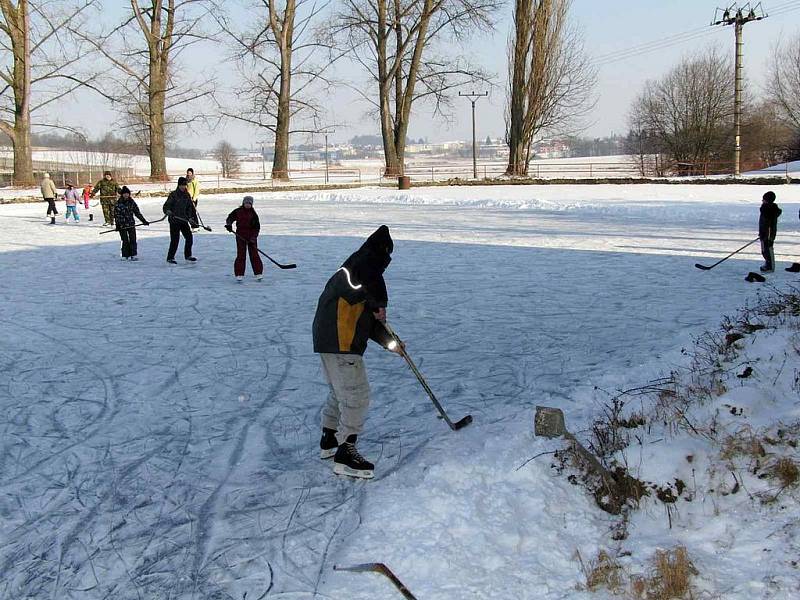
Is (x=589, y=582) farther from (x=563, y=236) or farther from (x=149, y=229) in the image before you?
(x=149, y=229)

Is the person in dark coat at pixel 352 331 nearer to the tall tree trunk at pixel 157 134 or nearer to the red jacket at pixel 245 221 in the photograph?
the red jacket at pixel 245 221

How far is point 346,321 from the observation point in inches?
162

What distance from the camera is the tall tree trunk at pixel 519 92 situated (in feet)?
136

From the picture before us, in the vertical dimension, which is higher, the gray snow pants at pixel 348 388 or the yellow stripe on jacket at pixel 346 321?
the yellow stripe on jacket at pixel 346 321

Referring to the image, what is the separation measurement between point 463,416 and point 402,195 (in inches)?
948

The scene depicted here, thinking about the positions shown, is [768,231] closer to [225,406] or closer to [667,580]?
[225,406]

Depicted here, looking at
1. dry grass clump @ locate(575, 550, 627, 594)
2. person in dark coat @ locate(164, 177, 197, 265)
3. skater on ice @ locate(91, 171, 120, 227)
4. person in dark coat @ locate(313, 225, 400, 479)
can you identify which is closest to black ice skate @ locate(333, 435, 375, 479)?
person in dark coat @ locate(313, 225, 400, 479)

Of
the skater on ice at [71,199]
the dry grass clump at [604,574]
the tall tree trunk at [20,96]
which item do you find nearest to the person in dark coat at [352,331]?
the dry grass clump at [604,574]

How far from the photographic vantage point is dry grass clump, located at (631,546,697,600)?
9.64 ft

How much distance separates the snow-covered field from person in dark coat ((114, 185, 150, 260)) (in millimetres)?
686

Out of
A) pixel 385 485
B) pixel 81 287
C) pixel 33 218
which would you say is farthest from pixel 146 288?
pixel 33 218

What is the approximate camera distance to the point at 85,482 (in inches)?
170

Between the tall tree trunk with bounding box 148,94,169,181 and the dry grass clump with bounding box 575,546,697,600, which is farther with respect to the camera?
the tall tree trunk with bounding box 148,94,169,181

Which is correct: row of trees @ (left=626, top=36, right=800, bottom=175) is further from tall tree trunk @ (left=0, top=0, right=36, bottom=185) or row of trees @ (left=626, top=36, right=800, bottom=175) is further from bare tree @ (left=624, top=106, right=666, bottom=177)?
tall tree trunk @ (left=0, top=0, right=36, bottom=185)
